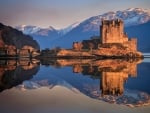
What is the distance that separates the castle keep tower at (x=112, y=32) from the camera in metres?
80.4

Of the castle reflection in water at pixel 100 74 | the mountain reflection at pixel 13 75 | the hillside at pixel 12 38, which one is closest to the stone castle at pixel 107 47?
the hillside at pixel 12 38

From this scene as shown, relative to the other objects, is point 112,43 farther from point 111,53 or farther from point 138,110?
point 138,110

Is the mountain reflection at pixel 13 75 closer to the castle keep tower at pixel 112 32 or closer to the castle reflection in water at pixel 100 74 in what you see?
the castle reflection in water at pixel 100 74

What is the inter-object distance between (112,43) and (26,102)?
2734 inches

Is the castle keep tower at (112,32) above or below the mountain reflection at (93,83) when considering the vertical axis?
above

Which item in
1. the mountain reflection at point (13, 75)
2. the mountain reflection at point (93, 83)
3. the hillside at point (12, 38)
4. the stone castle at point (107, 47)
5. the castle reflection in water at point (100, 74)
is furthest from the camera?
the hillside at point (12, 38)

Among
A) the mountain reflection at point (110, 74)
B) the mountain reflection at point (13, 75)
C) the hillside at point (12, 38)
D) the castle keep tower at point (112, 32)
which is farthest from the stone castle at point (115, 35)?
the mountain reflection at point (13, 75)

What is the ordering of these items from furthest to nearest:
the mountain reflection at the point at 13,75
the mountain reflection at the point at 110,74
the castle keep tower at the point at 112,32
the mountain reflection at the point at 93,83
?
the castle keep tower at the point at 112,32 → the mountain reflection at the point at 13,75 → the mountain reflection at the point at 110,74 → the mountain reflection at the point at 93,83

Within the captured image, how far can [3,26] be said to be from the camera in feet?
359

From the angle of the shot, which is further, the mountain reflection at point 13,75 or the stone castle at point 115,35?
the stone castle at point 115,35

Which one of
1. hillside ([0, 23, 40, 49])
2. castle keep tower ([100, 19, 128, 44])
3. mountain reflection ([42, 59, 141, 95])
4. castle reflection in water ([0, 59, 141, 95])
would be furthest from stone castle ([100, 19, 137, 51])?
castle reflection in water ([0, 59, 141, 95])

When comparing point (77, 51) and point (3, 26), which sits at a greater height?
point (3, 26)

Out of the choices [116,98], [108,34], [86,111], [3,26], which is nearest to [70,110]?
[86,111]

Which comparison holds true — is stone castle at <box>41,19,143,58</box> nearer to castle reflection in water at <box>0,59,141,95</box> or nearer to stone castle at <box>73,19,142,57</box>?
stone castle at <box>73,19,142,57</box>
